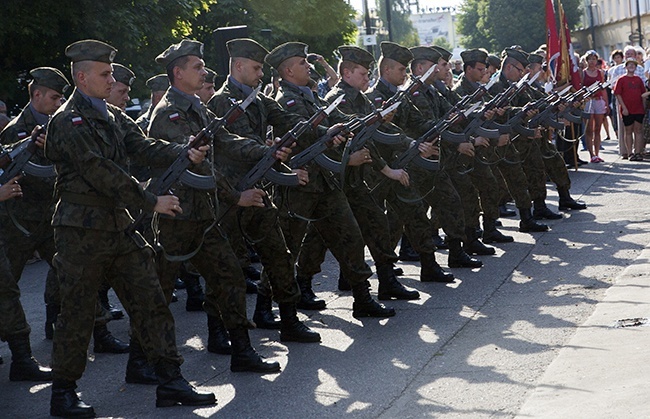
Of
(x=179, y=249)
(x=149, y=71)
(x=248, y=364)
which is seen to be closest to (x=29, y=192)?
(x=179, y=249)

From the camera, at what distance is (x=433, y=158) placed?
39.2 ft

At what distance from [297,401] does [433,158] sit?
18.4 ft

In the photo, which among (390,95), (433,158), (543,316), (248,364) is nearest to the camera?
(248,364)

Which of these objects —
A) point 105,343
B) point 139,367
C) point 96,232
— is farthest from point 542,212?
point 96,232

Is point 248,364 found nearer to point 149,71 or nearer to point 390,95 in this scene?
point 390,95

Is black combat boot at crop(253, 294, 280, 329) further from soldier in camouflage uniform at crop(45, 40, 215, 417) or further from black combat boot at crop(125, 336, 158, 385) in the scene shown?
soldier in camouflage uniform at crop(45, 40, 215, 417)

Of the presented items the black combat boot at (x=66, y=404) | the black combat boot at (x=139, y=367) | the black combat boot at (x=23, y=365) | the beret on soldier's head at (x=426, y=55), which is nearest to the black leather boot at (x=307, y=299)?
the black combat boot at (x=139, y=367)

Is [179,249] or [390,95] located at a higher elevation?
[390,95]

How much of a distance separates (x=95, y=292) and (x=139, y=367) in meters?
0.93

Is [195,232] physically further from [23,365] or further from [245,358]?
[23,365]

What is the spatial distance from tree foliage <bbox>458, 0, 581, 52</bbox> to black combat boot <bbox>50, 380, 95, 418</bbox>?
7242 cm

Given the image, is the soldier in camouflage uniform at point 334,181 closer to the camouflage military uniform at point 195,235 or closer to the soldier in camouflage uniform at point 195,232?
the soldier in camouflage uniform at point 195,232

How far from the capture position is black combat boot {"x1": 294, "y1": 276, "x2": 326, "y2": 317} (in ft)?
31.6

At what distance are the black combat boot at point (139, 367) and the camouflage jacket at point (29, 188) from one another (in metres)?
1.75
